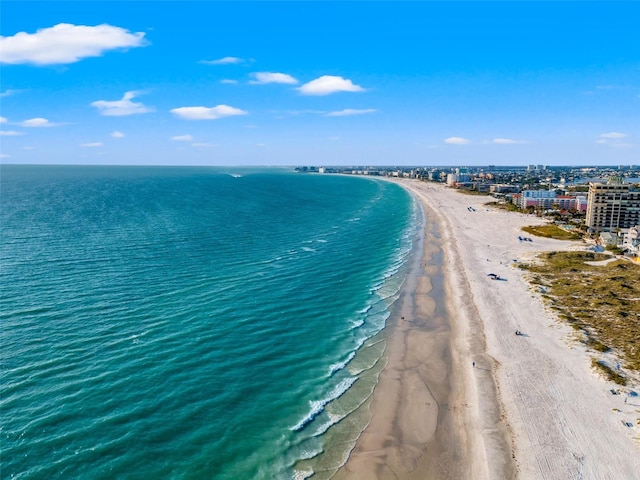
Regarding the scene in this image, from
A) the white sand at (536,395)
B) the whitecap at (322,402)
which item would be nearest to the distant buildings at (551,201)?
the white sand at (536,395)

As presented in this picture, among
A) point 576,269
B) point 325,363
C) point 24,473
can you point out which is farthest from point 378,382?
point 576,269

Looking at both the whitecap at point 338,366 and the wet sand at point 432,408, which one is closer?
the wet sand at point 432,408

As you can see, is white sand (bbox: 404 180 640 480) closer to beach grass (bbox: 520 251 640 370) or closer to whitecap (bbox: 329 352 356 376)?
beach grass (bbox: 520 251 640 370)

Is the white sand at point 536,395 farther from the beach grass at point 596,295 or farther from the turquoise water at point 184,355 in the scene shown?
the turquoise water at point 184,355

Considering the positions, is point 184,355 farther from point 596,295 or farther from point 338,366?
point 596,295

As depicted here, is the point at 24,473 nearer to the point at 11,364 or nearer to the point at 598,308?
the point at 11,364

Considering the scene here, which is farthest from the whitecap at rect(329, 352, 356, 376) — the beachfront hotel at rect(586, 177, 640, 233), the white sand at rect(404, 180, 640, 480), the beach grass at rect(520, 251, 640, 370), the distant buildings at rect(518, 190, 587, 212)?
the distant buildings at rect(518, 190, 587, 212)
